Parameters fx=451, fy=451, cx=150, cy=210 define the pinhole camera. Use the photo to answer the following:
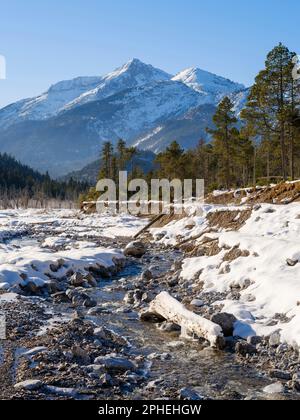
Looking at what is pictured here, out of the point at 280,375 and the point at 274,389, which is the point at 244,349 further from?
the point at 274,389

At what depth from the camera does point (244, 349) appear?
10.7 m

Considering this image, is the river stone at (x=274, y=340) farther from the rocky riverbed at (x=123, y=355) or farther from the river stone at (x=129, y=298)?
the river stone at (x=129, y=298)

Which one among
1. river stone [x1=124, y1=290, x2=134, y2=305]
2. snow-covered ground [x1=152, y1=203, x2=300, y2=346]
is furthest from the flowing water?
snow-covered ground [x1=152, y1=203, x2=300, y2=346]

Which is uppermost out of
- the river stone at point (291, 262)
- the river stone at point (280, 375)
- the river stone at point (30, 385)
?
the river stone at point (291, 262)

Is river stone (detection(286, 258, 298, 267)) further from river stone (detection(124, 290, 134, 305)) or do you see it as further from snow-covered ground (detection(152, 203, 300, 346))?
river stone (detection(124, 290, 134, 305))

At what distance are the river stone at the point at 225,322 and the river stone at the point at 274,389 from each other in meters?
3.03

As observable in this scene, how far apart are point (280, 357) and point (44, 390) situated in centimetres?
521

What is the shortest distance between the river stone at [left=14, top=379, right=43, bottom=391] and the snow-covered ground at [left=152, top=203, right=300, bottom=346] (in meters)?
5.44

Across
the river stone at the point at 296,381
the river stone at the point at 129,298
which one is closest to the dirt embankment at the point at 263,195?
the river stone at the point at 129,298

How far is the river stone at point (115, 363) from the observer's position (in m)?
9.62

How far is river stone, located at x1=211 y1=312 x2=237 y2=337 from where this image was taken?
1188cm

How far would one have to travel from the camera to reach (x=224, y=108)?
174ft

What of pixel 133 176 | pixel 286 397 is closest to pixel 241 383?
pixel 286 397
